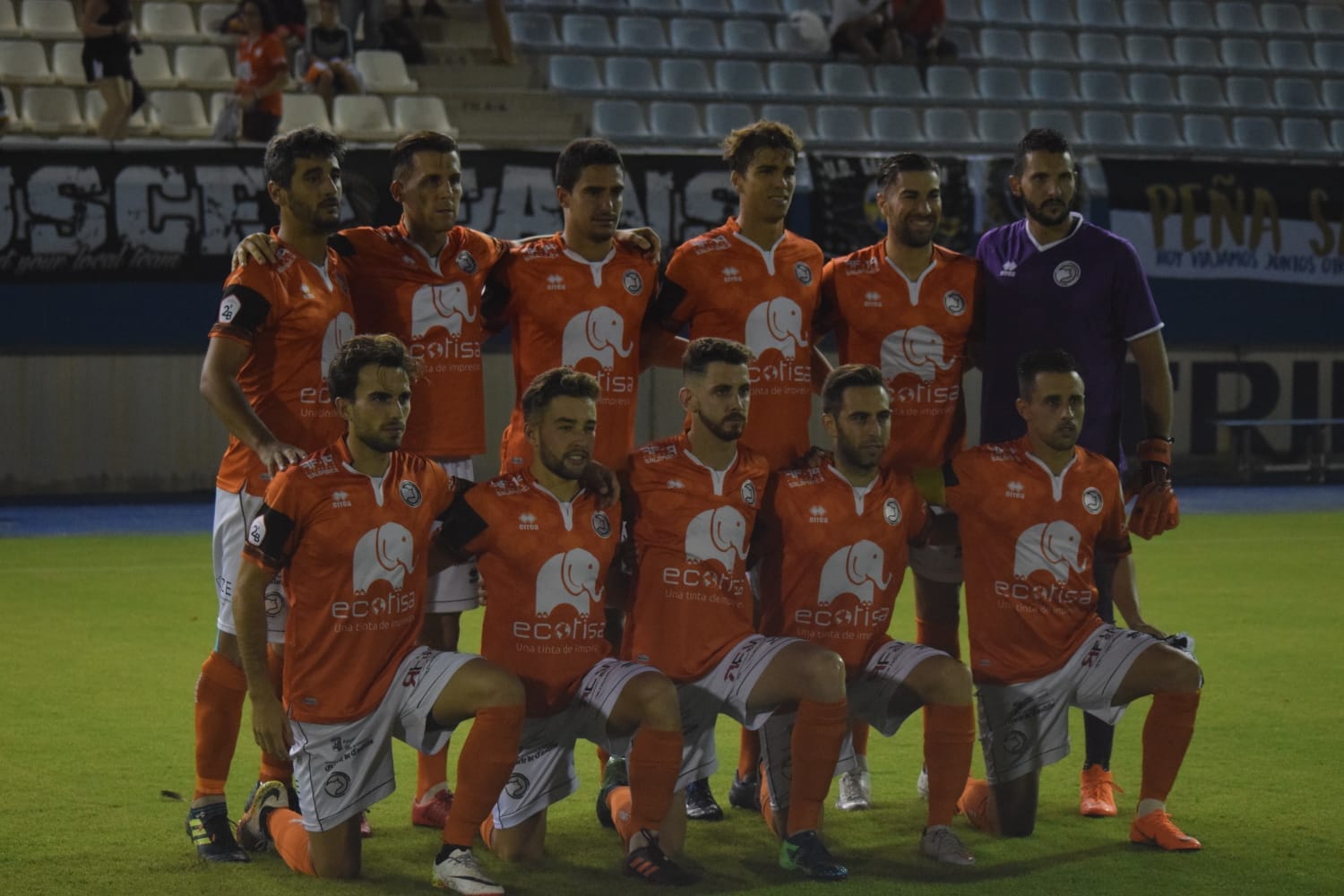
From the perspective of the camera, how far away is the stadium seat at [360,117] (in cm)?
1472

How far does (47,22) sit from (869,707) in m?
12.3

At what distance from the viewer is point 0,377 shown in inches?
517

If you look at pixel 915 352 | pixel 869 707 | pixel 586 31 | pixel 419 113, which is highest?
pixel 586 31

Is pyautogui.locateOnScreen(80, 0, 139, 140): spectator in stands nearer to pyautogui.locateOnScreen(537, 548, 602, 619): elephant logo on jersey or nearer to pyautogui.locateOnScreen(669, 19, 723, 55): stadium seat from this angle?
pyautogui.locateOnScreen(669, 19, 723, 55): stadium seat

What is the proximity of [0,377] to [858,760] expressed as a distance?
914 cm

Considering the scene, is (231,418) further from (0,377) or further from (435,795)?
(0,377)

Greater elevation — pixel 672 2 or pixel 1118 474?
pixel 672 2

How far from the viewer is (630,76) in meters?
17.3

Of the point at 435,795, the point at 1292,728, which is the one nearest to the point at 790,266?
the point at 435,795

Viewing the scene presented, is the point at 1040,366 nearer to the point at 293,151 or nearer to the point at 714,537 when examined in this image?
the point at 714,537

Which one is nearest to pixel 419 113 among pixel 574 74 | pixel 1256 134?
pixel 574 74

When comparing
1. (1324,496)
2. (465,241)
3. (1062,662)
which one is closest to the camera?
(1062,662)

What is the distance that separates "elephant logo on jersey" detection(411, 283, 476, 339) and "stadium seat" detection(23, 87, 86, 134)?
31.5 ft

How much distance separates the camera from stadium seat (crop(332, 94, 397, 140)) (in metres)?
14.7
